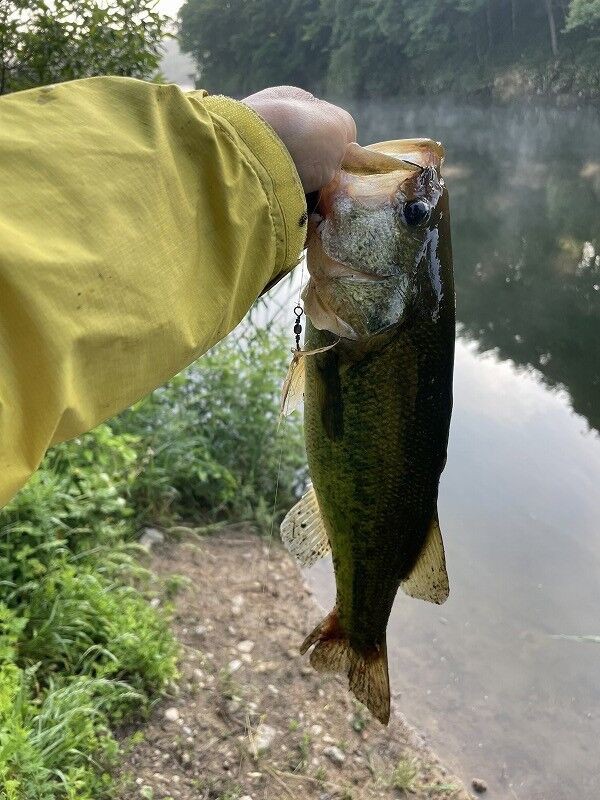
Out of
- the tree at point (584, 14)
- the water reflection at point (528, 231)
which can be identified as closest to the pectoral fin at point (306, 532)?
the water reflection at point (528, 231)

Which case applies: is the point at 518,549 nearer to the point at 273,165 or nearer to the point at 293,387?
the point at 293,387

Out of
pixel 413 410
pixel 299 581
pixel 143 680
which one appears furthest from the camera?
pixel 299 581

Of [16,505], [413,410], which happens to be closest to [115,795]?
[16,505]

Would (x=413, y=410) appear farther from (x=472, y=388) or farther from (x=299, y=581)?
(x=472, y=388)

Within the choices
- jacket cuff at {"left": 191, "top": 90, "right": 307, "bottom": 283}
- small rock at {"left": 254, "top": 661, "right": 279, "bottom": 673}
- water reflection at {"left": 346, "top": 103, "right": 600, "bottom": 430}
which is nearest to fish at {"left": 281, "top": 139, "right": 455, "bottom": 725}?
jacket cuff at {"left": 191, "top": 90, "right": 307, "bottom": 283}

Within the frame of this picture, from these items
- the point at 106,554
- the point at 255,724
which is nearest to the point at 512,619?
the point at 255,724

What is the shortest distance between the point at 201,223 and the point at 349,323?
51 cm

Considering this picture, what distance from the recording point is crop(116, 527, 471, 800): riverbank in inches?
104

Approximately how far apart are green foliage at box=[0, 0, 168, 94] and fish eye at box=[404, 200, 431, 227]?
97.7 inches

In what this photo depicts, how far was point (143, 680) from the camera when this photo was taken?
9.26 ft

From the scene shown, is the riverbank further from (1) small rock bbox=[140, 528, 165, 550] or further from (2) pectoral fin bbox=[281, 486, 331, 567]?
(2) pectoral fin bbox=[281, 486, 331, 567]

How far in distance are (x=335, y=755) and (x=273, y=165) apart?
2.47 m

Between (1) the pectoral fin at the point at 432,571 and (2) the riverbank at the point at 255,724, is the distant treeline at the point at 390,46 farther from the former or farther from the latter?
(1) the pectoral fin at the point at 432,571

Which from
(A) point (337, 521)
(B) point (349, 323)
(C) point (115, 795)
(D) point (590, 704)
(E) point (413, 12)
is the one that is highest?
(E) point (413, 12)
